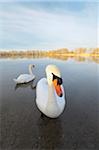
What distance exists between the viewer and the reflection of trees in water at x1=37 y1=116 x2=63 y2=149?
1562 millimetres

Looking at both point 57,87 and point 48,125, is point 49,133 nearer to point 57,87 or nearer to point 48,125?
point 48,125

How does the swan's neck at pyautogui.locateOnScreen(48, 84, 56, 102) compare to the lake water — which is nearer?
the lake water

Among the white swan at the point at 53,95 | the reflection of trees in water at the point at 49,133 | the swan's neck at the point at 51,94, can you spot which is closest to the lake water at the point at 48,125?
the reflection of trees in water at the point at 49,133

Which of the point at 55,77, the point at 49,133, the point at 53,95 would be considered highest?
the point at 55,77

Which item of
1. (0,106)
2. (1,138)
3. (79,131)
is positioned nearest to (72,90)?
(0,106)

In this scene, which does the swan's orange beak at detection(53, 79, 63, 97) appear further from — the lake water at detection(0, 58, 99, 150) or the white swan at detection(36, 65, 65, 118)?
the lake water at detection(0, 58, 99, 150)

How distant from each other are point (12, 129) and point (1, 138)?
0.50ft

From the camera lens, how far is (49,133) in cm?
174

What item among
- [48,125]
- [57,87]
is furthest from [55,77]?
[48,125]

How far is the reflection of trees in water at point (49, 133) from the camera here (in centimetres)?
156

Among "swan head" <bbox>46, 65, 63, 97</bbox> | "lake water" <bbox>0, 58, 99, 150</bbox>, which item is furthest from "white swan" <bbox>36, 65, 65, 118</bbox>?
"lake water" <bbox>0, 58, 99, 150</bbox>

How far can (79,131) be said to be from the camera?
1.75 metres

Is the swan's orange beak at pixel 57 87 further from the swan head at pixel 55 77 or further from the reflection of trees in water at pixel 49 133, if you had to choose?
the reflection of trees in water at pixel 49 133

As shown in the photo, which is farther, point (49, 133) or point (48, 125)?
point (48, 125)
